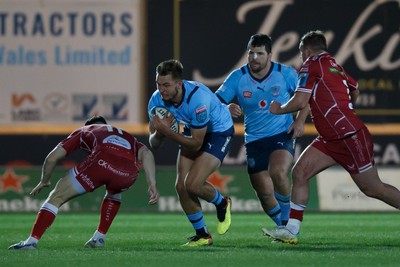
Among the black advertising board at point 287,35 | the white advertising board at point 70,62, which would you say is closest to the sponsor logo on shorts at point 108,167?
the black advertising board at point 287,35

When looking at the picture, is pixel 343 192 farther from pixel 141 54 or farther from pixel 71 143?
pixel 71 143

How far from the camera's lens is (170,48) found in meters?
19.2

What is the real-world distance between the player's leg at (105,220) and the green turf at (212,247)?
13 cm

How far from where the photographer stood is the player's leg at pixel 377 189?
1003 cm

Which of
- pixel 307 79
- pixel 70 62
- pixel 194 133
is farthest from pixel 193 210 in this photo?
pixel 70 62

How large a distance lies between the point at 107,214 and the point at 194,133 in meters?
1.10

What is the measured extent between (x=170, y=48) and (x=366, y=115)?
3480 mm

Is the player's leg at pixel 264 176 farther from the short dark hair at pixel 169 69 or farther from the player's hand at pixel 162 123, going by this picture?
the short dark hair at pixel 169 69

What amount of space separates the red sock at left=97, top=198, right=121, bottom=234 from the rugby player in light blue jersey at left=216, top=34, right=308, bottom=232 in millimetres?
1540

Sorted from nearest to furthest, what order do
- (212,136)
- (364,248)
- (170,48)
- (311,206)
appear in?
(364,248)
(212,136)
(311,206)
(170,48)

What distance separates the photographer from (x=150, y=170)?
32.9 feet

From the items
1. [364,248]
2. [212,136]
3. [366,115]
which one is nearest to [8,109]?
[366,115]

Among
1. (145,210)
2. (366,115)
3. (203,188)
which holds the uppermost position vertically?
(203,188)

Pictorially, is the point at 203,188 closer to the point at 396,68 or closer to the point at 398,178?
the point at 398,178
